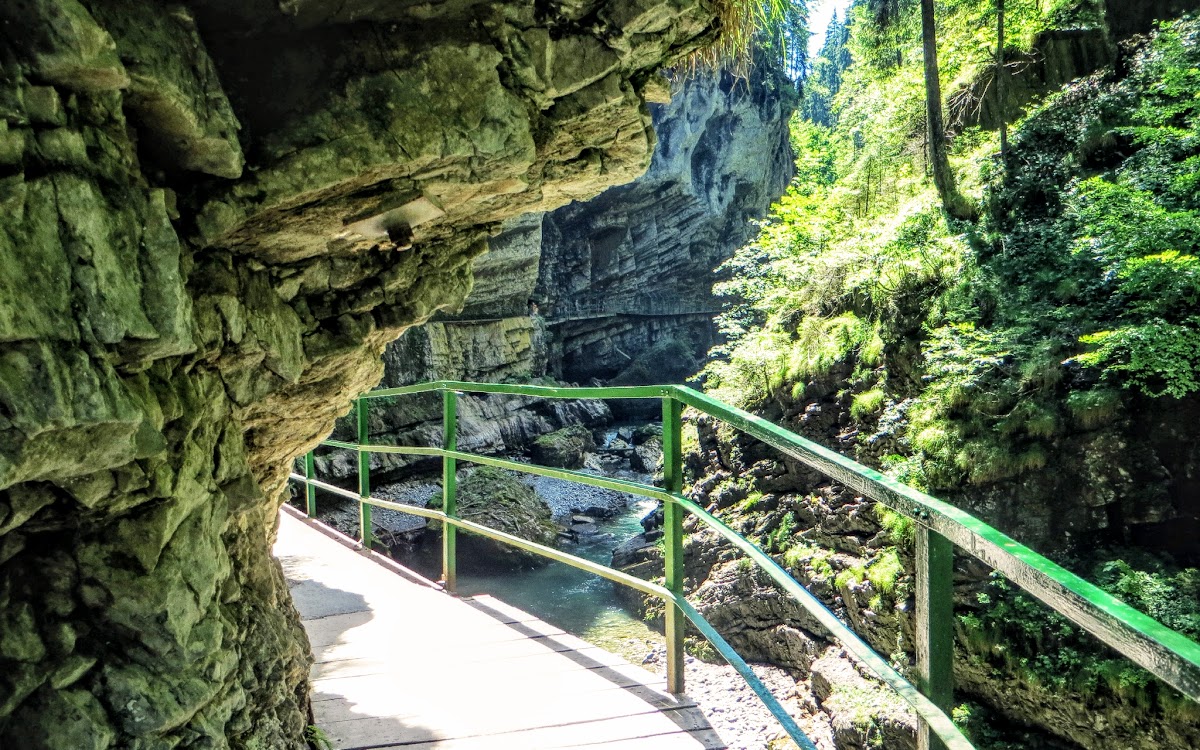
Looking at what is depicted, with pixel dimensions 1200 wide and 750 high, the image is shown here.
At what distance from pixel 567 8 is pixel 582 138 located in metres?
0.51

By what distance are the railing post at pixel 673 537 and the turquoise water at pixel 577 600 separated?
6.67m

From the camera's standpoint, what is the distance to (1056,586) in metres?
0.99

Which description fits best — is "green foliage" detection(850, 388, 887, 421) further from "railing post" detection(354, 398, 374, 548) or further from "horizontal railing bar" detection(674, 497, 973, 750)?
"horizontal railing bar" detection(674, 497, 973, 750)

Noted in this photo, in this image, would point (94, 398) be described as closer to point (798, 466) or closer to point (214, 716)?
point (214, 716)

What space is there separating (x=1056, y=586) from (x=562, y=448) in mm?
21719

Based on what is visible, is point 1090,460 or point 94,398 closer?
point 94,398

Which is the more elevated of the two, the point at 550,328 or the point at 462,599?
the point at 550,328

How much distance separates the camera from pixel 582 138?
284 centimetres

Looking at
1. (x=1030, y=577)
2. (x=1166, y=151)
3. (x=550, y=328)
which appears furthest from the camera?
(x=550, y=328)

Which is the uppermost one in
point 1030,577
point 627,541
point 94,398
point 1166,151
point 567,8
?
point 1166,151

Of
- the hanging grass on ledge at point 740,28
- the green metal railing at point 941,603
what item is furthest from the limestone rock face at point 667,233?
the green metal railing at point 941,603

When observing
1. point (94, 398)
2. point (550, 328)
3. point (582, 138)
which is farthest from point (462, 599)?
point (550, 328)

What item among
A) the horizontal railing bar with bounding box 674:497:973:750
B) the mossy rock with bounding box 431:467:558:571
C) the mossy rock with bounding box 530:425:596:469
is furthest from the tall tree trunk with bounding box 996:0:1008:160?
the mossy rock with bounding box 530:425:596:469

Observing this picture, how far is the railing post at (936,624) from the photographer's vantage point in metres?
1.28
